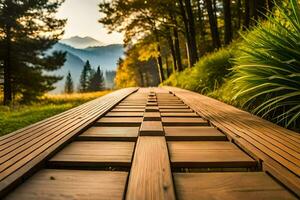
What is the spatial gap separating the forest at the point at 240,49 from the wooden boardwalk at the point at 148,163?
0.86 m

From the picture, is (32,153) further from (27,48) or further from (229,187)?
(27,48)

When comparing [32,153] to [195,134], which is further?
[195,134]

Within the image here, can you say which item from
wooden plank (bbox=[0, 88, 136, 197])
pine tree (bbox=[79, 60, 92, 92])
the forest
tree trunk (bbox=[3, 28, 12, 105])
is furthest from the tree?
pine tree (bbox=[79, 60, 92, 92])

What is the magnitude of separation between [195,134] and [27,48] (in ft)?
52.9

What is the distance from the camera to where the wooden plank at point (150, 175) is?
112 centimetres

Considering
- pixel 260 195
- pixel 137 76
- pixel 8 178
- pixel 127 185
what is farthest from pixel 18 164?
pixel 137 76

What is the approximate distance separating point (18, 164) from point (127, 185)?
2.02ft

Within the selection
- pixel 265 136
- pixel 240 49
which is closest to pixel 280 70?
pixel 240 49

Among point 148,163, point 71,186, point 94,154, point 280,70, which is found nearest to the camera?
point 71,186

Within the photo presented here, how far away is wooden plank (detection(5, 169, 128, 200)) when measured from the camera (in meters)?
1.15

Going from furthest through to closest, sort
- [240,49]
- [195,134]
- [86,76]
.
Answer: [86,76] → [240,49] → [195,134]

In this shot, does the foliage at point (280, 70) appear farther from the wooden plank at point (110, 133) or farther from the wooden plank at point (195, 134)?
the wooden plank at point (110, 133)

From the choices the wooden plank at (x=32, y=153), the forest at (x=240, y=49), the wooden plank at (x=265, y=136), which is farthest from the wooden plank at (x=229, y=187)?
the forest at (x=240, y=49)

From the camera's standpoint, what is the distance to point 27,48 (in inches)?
632
